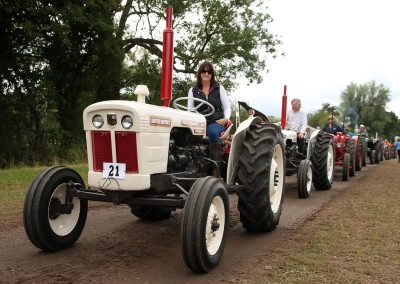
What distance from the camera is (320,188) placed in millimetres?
9828

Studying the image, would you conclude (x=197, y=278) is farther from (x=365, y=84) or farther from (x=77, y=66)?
(x=365, y=84)

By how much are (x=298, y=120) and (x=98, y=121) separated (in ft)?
22.5

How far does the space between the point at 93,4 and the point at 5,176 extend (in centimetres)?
742

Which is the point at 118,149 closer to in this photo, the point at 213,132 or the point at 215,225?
the point at 215,225

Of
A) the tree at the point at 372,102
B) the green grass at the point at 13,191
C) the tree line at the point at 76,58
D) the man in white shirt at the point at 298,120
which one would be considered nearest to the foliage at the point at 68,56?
the tree line at the point at 76,58

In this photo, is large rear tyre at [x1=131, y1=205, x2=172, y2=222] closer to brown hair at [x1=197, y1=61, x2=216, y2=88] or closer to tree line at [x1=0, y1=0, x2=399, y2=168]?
brown hair at [x1=197, y1=61, x2=216, y2=88]

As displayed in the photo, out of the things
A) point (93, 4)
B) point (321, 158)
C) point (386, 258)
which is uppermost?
point (93, 4)

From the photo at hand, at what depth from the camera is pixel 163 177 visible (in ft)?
14.4

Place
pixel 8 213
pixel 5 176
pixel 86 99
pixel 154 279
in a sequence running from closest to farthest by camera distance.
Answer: pixel 154 279, pixel 8 213, pixel 5 176, pixel 86 99

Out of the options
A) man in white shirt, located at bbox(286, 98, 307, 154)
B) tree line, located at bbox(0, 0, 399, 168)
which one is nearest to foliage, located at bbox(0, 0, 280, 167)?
tree line, located at bbox(0, 0, 399, 168)

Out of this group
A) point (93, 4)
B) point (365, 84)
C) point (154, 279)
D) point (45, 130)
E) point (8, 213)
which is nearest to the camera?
point (154, 279)

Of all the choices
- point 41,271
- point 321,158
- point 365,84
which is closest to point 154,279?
point 41,271

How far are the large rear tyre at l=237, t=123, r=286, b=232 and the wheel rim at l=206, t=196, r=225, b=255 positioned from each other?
0.77m

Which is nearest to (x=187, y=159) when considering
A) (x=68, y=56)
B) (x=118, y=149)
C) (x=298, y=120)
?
(x=118, y=149)
